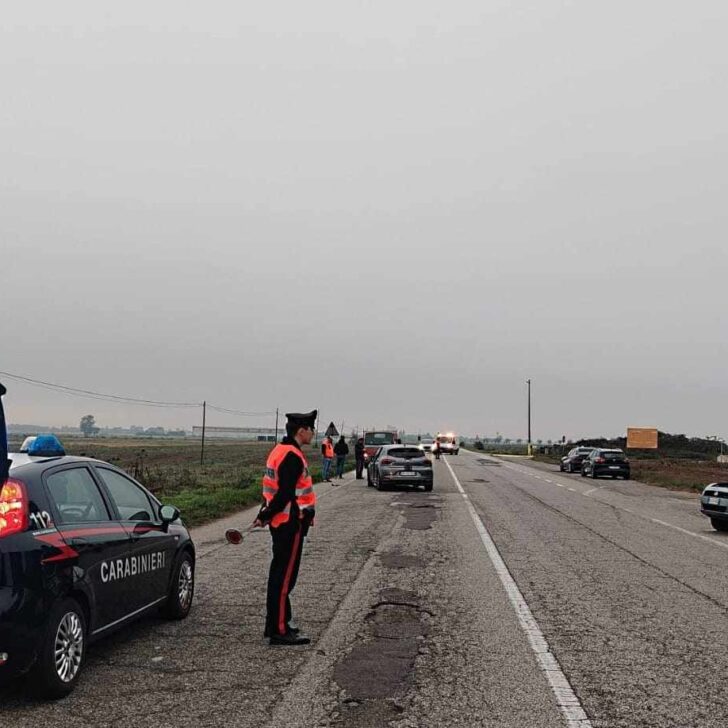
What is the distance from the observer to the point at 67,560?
5.05 meters

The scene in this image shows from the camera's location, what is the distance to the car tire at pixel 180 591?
700 cm

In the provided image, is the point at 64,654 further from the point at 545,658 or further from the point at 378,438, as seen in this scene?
the point at 378,438

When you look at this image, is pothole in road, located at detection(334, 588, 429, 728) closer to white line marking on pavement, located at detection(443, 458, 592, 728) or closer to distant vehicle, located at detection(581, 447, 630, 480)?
white line marking on pavement, located at detection(443, 458, 592, 728)

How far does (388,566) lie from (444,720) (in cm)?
553

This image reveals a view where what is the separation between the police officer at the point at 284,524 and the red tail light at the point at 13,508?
6.22 ft

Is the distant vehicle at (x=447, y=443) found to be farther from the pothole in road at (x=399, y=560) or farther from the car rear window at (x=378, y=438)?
the pothole in road at (x=399, y=560)

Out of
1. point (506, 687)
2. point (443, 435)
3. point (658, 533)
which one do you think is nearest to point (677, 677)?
→ point (506, 687)

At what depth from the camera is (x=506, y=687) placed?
5.30 metres

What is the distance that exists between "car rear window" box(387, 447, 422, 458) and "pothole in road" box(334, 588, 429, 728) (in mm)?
17271

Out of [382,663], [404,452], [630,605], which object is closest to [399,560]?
[630,605]

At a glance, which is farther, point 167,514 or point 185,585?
point 185,585

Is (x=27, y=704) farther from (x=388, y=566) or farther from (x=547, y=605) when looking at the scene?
(x=388, y=566)

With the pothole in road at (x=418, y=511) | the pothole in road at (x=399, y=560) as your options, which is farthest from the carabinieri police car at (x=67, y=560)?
the pothole in road at (x=418, y=511)

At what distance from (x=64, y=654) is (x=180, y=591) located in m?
2.17
